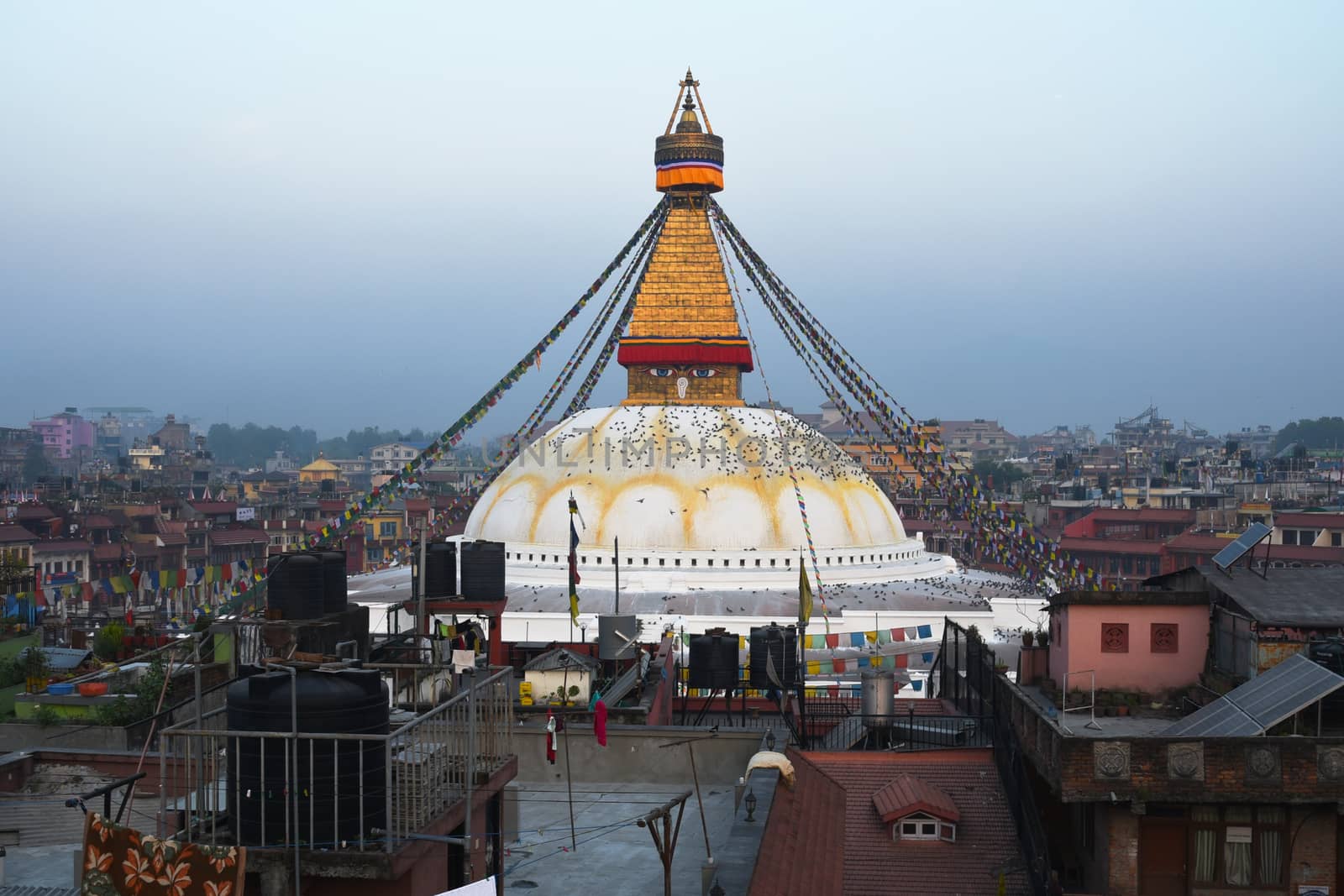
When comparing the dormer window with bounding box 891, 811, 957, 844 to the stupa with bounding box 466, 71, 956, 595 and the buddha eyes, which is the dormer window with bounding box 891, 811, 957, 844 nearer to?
the stupa with bounding box 466, 71, 956, 595

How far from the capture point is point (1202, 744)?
39.5ft

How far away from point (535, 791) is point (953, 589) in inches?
866

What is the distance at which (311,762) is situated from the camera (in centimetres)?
714

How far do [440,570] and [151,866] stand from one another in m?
11.1

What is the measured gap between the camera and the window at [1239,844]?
39.8 ft

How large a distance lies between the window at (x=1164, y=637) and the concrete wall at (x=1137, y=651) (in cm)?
3

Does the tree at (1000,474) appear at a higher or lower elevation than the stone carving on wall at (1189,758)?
higher

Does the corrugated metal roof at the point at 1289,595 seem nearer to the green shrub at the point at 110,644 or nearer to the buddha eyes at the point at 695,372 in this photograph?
the green shrub at the point at 110,644

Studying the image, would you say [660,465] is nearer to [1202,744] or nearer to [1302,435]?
[1202,744]

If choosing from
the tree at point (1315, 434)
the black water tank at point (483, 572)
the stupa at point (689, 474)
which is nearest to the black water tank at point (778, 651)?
the black water tank at point (483, 572)

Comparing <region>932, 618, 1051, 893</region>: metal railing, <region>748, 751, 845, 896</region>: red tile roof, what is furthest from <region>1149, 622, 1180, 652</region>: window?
<region>748, 751, 845, 896</region>: red tile roof

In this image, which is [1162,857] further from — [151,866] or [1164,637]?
[151,866]

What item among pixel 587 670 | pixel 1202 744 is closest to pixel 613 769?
pixel 587 670

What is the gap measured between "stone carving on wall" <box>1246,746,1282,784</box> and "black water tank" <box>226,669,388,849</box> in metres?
7.58
